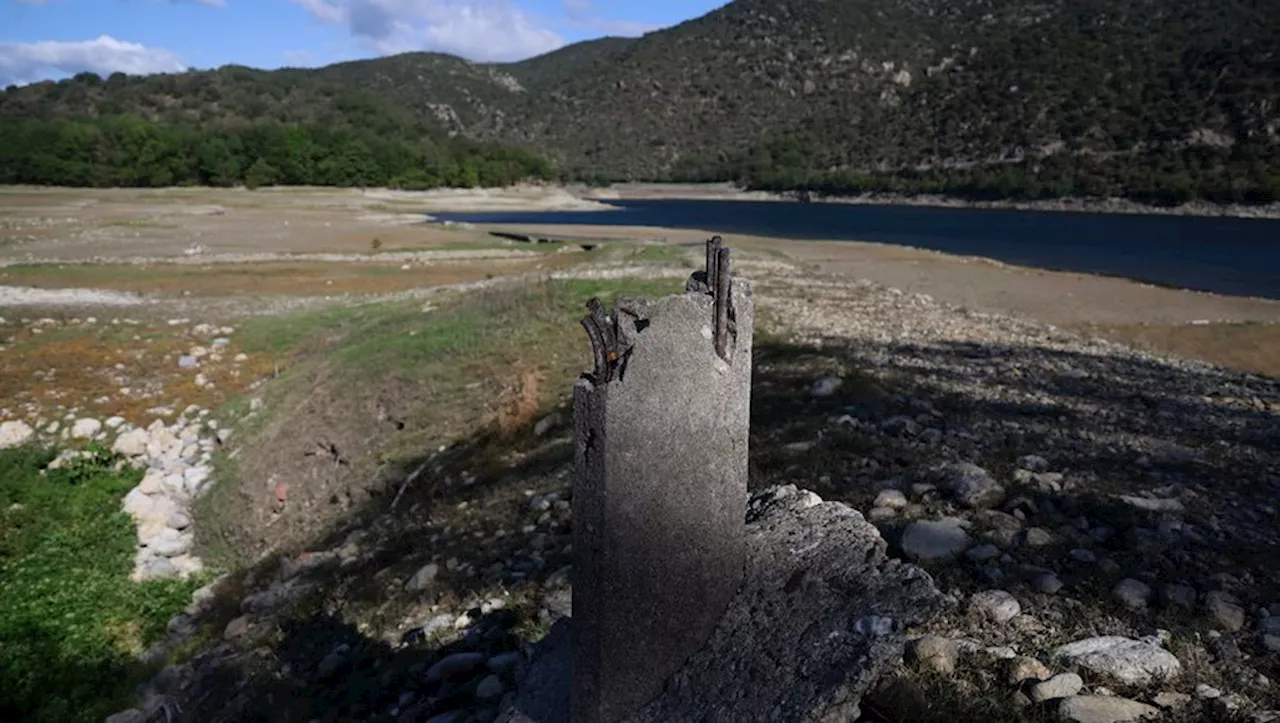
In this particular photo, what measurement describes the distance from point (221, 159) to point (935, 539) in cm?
9447

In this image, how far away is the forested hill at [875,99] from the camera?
83.1 meters

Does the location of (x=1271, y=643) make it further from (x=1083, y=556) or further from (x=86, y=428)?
(x=86, y=428)

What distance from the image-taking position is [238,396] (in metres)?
12.9

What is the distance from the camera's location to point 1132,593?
159 inches

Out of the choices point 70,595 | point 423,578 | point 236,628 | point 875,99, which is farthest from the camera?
point 875,99

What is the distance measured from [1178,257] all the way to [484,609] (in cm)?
4334

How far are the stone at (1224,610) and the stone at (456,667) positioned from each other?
3.41m

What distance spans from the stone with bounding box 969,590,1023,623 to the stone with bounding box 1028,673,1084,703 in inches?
21.8

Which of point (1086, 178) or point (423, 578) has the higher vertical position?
point (1086, 178)

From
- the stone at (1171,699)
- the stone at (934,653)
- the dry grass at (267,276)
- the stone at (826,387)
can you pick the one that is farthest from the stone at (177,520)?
the dry grass at (267,276)

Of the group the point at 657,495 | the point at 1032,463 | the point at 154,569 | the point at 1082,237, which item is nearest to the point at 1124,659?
the point at 657,495

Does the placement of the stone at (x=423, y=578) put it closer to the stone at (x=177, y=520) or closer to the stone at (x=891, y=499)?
the stone at (x=891, y=499)

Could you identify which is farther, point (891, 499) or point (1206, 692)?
point (891, 499)

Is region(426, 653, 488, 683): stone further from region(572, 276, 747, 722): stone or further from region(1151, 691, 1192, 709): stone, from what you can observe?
region(1151, 691, 1192, 709): stone
